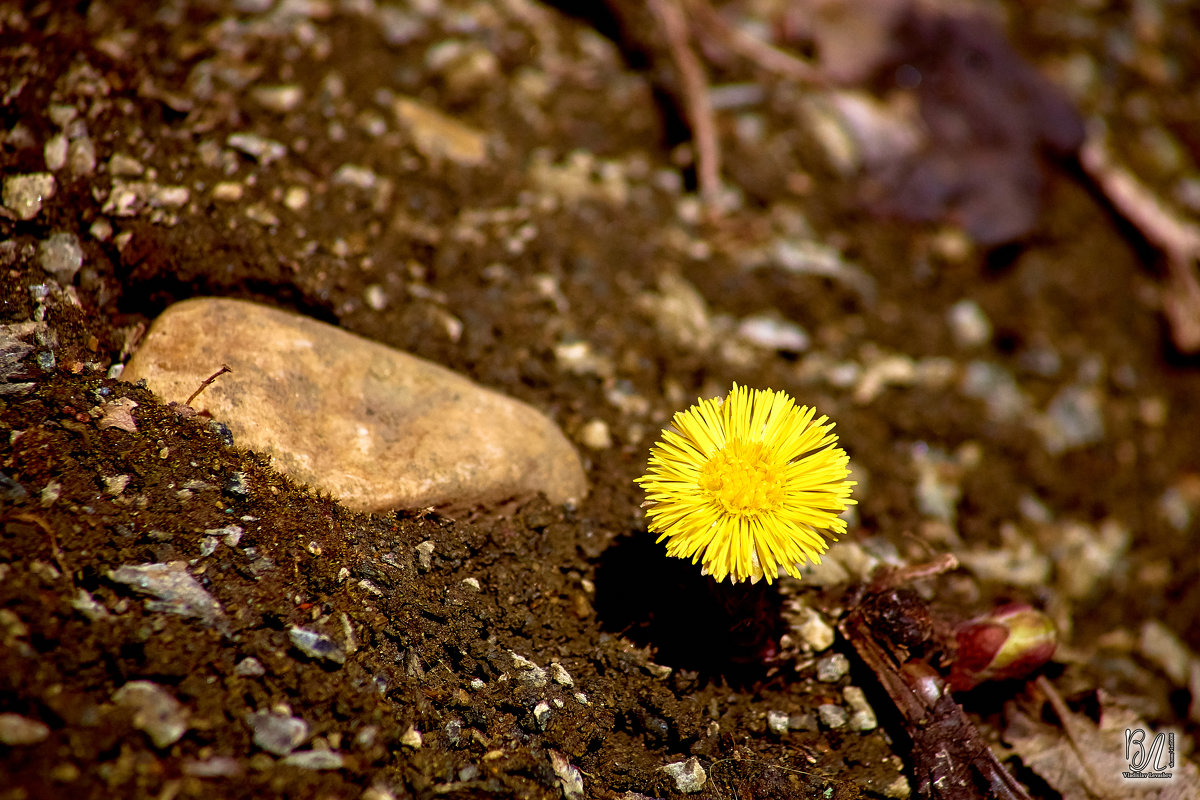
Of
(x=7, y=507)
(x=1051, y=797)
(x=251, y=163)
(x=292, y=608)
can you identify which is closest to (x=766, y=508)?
(x=292, y=608)

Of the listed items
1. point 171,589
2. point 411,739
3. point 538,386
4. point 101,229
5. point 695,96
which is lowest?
point 411,739

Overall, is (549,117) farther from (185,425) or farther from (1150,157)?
(1150,157)

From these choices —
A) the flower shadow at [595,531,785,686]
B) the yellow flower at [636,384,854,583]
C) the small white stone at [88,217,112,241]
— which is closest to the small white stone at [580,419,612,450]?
the flower shadow at [595,531,785,686]

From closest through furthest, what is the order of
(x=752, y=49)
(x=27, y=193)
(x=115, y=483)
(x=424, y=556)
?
1. (x=115, y=483)
2. (x=424, y=556)
3. (x=27, y=193)
4. (x=752, y=49)

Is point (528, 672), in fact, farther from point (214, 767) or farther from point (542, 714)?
point (214, 767)

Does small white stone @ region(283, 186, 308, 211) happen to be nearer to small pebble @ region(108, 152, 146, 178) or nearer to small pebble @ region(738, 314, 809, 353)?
small pebble @ region(108, 152, 146, 178)

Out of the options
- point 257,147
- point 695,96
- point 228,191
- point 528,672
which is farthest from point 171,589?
point 695,96

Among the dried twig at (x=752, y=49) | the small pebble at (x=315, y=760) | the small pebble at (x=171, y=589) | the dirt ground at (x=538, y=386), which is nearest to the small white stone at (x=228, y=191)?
the dirt ground at (x=538, y=386)

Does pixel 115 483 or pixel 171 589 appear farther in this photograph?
pixel 115 483

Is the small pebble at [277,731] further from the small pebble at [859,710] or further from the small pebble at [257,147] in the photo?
the small pebble at [257,147]
